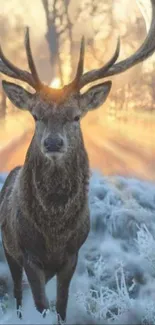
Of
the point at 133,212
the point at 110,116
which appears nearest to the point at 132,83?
the point at 110,116

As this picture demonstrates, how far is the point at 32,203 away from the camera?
5105 mm

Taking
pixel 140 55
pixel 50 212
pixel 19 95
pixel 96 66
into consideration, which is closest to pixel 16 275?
pixel 50 212

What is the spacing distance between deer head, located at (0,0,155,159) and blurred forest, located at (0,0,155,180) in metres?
2.38

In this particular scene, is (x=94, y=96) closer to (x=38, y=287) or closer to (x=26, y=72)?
(x=26, y=72)

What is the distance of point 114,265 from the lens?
23.5 ft

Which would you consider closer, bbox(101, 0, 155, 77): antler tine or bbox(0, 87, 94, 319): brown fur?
bbox(0, 87, 94, 319): brown fur

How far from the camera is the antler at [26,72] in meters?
5.12

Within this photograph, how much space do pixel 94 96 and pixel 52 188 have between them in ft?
2.57

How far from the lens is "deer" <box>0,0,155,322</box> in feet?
16.3

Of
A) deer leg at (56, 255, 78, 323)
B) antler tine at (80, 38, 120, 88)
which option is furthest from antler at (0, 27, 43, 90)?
deer leg at (56, 255, 78, 323)

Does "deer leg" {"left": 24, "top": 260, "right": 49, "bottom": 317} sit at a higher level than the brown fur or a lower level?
lower

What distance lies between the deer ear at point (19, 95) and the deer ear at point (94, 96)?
0.39 meters

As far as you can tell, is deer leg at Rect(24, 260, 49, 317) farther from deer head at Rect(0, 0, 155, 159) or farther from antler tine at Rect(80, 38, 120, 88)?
antler tine at Rect(80, 38, 120, 88)

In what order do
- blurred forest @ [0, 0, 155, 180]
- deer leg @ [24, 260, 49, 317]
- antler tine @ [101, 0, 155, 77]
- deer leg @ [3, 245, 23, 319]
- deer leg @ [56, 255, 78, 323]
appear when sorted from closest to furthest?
1. deer leg @ [24, 260, 49, 317]
2. deer leg @ [56, 255, 78, 323]
3. antler tine @ [101, 0, 155, 77]
4. deer leg @ [3, 245, 23, 319]
5. blurred forest @ [0, 0, 155, 180]
